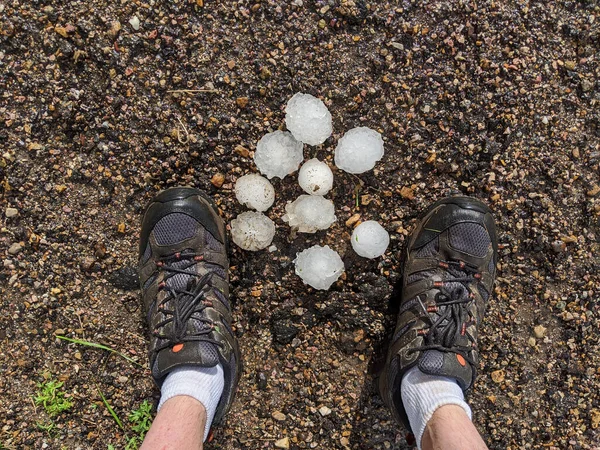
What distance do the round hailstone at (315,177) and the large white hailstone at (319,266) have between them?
0.36 metres

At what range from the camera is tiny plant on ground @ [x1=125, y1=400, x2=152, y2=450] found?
120 inches

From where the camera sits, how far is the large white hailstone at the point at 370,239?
2.89 meters

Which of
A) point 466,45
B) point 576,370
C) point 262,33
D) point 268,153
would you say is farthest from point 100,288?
point 576,370

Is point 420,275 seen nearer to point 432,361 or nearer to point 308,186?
point 432,361

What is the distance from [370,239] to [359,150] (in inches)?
20.8

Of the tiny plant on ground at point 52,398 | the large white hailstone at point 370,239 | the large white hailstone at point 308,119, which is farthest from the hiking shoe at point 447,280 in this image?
the tiny plant on ground at point 52,398

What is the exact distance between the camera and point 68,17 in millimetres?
2889

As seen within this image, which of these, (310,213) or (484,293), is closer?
(310,213)

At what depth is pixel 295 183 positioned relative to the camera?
9.92ft

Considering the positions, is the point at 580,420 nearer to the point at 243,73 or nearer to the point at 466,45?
the point at 466,45

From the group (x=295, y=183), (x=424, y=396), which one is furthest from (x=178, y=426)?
(x=295, y=183)

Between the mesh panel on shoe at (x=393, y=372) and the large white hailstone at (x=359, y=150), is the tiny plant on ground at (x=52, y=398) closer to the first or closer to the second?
the mesh panel on shoe at (x=393, y=372)

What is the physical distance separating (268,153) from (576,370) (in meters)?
2.39

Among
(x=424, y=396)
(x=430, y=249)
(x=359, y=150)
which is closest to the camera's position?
(x=424, y=396)
